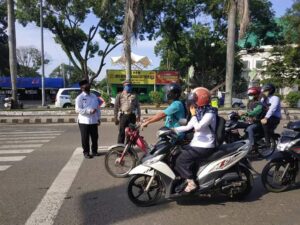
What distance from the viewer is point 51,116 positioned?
20.9 metres

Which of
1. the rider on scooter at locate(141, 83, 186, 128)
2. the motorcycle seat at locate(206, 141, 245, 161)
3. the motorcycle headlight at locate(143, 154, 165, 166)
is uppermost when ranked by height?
the rider on scooter at locate(141, 83, 186, 128)

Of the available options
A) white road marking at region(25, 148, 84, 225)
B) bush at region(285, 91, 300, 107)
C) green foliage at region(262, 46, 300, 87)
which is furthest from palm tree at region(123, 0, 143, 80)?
white road marking at region(25, 148, 84, 225)

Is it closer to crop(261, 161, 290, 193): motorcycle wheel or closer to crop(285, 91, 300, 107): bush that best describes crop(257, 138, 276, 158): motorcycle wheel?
crop(261, 161, 290, 193): motorcycle wheel

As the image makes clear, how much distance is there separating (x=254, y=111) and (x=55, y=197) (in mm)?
4619

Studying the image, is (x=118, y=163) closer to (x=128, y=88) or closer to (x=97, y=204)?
(x=97, y=204)

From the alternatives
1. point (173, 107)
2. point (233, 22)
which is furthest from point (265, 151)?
point (233, 22)

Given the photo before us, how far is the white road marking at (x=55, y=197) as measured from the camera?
483cm

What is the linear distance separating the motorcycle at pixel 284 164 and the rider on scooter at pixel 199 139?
1.16 m

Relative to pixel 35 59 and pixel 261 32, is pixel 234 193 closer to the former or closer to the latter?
pixel 261 32

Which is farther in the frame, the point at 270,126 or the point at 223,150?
the point at 270,126

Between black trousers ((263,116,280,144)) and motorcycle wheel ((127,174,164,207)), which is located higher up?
black trousers ((263,116,280,144))

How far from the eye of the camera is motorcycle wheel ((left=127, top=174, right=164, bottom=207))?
5316 mm

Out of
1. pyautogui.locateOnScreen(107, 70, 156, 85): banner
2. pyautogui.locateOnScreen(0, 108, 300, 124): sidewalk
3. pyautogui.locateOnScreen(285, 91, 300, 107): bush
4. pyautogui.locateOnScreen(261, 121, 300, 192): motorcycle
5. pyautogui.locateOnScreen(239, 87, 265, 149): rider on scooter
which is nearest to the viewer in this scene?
pyautogui.locateOnScreen(261, 121, 300, 192): motorcycle

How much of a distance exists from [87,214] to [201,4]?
1341 inches
